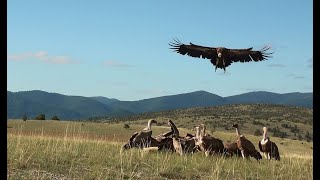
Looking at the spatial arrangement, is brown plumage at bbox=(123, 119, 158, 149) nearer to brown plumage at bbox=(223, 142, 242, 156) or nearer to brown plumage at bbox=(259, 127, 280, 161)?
brown plumage at bbox=(223, 142, 242, 156)

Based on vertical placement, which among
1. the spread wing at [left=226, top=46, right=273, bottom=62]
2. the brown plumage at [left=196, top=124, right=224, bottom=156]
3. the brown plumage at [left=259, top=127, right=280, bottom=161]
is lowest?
the brown plumage at [left=259, top=127, right=280, bottom=161]

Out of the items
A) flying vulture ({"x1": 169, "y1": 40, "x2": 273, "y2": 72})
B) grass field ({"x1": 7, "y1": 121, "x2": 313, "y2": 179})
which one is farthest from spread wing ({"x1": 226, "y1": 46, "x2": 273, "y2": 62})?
grass field ({"x1": 7, "y1": 121, "x2": 313, "y2": 179})

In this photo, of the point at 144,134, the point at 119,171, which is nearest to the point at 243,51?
the point at 144,134

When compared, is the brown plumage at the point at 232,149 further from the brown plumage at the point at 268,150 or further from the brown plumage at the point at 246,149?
the brown plumage at the point at 268,150

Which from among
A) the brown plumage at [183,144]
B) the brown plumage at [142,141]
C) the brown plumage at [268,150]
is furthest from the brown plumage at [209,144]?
the brown plumage at [268,150]

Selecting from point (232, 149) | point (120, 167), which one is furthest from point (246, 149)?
point (120, 167)

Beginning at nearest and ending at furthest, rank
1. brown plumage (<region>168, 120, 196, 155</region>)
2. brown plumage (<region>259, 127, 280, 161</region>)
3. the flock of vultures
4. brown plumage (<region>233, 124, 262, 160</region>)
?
brown plumage (<region>168, 120, 196, 155</region>), the flock of vultures, brown plumage (<region>233, 124, 262, 160</region>), brown plumage (<region>259, 127, 280, 161</region>)

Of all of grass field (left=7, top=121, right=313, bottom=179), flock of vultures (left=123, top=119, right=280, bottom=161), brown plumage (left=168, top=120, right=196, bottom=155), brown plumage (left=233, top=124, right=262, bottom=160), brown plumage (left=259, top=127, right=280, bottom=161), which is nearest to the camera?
grass field (left=7, top=121, right=313, bottom=179)

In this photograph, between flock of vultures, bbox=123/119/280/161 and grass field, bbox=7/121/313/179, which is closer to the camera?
grass field, bbox=7/121/313/179

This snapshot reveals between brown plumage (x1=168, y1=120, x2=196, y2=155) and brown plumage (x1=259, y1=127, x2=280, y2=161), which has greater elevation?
brown plumage (x1=168, y1=120, x2=196, y2=155)

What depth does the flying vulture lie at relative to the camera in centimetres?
1667

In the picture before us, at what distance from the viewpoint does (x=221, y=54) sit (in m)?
16.6

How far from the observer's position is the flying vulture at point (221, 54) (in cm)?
1667
